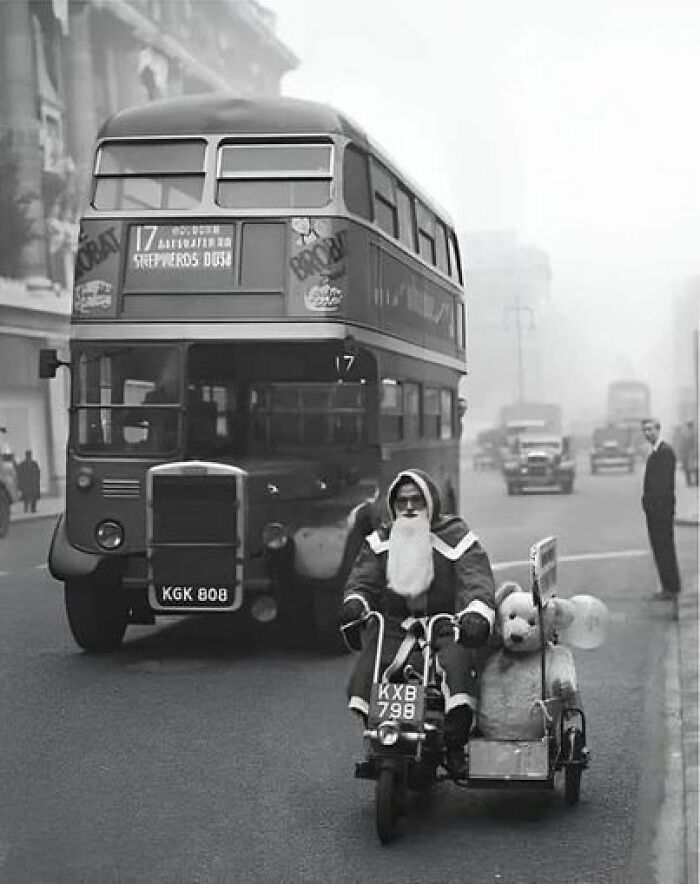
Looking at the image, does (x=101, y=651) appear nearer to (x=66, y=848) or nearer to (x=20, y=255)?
(x=66, y=848)

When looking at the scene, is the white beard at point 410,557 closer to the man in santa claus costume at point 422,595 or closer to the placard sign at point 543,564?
the man in santa claus costume at point 422,595

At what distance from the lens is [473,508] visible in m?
29.0

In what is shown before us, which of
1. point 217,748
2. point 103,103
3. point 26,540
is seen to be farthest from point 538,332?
point 217,748

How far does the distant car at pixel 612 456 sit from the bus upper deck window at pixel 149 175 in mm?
38733

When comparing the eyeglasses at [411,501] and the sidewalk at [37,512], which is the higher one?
the eyeglasses at [411,501]

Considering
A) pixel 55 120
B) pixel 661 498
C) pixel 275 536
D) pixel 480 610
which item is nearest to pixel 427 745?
pixel 480 610

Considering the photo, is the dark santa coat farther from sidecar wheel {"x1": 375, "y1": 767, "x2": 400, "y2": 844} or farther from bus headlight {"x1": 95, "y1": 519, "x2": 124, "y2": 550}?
bus headlight {"x1": 95, "y1": 519, "x2": 124, "y2": 550}

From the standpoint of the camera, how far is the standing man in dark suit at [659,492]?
41.1 ft

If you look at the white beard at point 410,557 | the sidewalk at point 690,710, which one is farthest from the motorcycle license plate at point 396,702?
the sidewalk at point 690,710

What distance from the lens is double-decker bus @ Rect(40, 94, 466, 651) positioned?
993 centimetres

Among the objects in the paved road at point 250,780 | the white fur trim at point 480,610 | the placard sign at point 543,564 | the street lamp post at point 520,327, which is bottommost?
the paved road at point 250,780

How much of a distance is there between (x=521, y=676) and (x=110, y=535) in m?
4.86

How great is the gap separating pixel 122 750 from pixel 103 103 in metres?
20.2

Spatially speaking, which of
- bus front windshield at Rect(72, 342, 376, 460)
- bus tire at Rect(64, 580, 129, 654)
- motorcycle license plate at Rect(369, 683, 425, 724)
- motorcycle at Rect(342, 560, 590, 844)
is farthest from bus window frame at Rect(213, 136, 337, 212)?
motorcycle license plate at Rect(369, 683, 425, 724)
